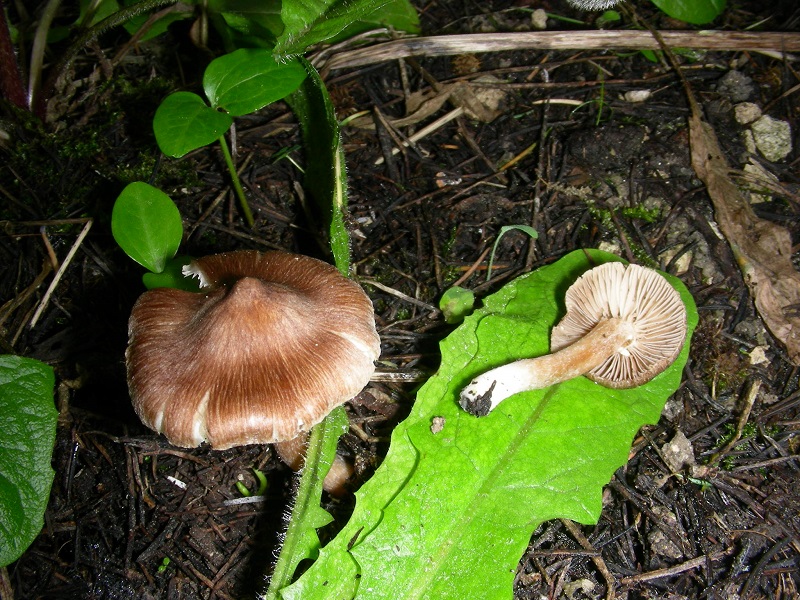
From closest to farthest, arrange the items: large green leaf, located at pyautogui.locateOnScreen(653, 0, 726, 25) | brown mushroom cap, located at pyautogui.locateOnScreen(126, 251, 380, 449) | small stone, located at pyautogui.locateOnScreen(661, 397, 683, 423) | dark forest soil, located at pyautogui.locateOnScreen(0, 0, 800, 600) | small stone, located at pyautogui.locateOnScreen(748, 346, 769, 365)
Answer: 1. brown mushroom cap, located at pyautogui.locateOnScreen(126, 251, 380, 449)
2. dark forest soil, located at pyautogui.locateOnScreen(0, 0, 800, 600)
3. small stone, located at pyautogui.locateOnScreen(661, 397, 683, 423)
4. small stone, located at pyautogui.locateOnScreen(748, 346, 769, 365)
5. large green leaf, located at pyautogui.locateOnScreen(653, 0, 726, 25)

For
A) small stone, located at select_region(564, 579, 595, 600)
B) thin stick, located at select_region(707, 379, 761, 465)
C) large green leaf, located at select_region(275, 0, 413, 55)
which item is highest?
large green leaf, located at select_region(275, 0, 413, 55)

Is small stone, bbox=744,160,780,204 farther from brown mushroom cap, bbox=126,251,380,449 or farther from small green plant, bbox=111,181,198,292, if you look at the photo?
small green plant, bbox=111,181,198,292

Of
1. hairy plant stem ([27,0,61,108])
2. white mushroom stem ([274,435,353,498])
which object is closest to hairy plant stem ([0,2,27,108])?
hairy plant stem ([27,0,61,108])

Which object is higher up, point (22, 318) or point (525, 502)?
point (22, 318)

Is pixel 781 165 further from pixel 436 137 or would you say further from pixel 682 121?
pixel 436 137

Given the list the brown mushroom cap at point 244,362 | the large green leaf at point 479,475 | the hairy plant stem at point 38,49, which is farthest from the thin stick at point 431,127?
the hairy plant stem at point 38,49

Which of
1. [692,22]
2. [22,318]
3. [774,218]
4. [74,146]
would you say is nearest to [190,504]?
Result: [22,318]

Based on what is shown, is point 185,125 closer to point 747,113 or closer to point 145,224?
point 145,224
